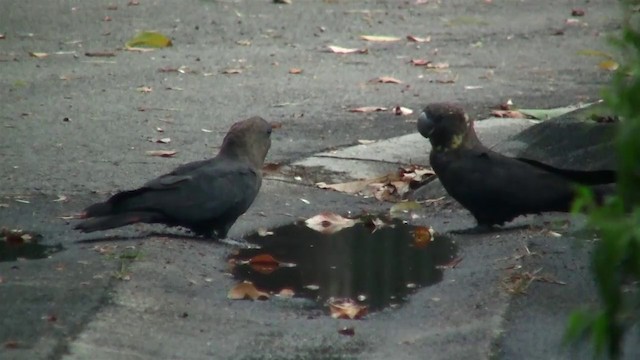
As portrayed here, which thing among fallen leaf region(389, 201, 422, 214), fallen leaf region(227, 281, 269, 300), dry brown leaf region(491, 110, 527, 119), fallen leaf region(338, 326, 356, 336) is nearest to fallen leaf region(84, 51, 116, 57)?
dry brown leaf region(491, 110, 527, 119)

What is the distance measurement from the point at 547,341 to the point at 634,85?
2.74 meters

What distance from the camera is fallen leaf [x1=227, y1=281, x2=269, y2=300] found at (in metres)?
5.44

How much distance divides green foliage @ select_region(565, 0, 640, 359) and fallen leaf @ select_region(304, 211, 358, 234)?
462cm

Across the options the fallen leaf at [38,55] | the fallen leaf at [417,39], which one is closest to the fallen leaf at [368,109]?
the fallen leaf at [417,39]

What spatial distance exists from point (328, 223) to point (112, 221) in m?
1.43

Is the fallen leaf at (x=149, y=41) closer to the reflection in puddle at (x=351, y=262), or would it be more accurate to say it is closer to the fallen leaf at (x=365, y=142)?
the fallen leaf at (x=365, y=142)

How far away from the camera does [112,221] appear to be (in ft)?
19.5

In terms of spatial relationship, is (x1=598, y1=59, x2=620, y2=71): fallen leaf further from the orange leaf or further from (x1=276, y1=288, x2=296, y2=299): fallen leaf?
(x1=276, y1=288, x2=296, y2=299): fallen leaf

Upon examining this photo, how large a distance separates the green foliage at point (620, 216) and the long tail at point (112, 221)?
12.9ft

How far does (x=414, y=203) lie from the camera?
7.39 meters

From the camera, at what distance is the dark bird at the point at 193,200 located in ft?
19.8

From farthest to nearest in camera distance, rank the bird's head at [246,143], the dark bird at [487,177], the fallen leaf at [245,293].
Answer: the bird's head at [246,143]
the dark bird at [487,177]
the fallen leaf at [245,293]


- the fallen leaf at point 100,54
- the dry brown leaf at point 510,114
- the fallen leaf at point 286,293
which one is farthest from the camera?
the fallen leaf at point 100,54

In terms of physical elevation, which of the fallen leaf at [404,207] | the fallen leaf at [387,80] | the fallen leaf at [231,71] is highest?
the fallen leaf at [404,207]
